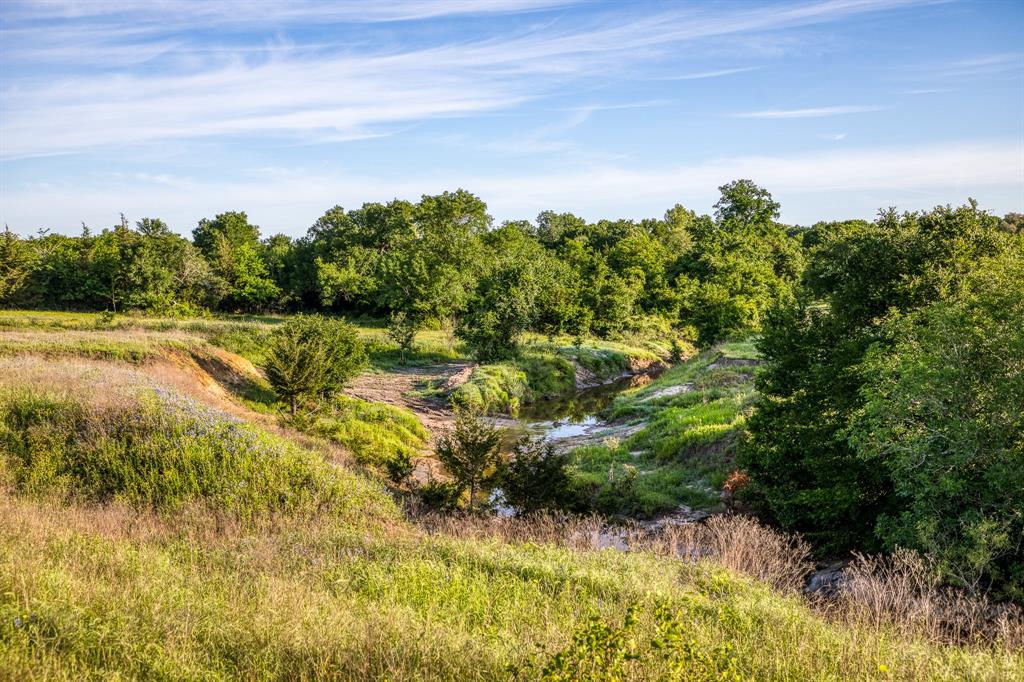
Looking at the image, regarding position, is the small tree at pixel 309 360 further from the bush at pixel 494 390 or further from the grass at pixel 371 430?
the bush at pixel 494 390

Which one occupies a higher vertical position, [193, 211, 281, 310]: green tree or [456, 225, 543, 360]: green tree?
[193, 211, 281, 310]: green tree

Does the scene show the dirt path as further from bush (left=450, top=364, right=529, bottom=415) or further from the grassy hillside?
the grassy hillside

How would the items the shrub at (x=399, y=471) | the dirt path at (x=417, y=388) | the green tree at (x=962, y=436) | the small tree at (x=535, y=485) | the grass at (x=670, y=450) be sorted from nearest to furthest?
1. the green tree at (x=962, y=436)
2. the small tree at (x=535, y=485)
3. the shrub at (x=399, y=471)
4. the grass at (x=670, y=450)
5. the dirt path at (x=417, y=388)

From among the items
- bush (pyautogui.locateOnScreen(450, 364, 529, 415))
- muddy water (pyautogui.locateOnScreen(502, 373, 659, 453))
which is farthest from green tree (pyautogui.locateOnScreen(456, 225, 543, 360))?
muddy water (pyautogui.locateOnScreen(502, 373, 659, 453))

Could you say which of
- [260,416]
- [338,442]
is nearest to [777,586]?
[338,442]

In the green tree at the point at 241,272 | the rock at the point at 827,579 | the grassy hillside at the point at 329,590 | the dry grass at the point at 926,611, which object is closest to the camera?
the grassy hillside at the point at 329,590

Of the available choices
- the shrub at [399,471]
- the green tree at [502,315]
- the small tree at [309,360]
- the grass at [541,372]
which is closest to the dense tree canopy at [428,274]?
the green tree at [502,315]

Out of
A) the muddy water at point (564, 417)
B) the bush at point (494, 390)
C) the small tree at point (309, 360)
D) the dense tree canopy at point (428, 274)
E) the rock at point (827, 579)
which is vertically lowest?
the muddy water at point (564, 417)

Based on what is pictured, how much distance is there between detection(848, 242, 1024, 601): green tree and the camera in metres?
8.79

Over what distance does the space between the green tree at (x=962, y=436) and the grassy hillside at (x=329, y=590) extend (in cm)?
233

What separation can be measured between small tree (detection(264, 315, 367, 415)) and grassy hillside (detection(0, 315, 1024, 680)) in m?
8.23

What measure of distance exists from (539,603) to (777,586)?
4615 mm

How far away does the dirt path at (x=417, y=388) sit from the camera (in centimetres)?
2752

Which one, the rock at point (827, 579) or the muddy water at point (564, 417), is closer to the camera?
the rock at point (827, 579)
